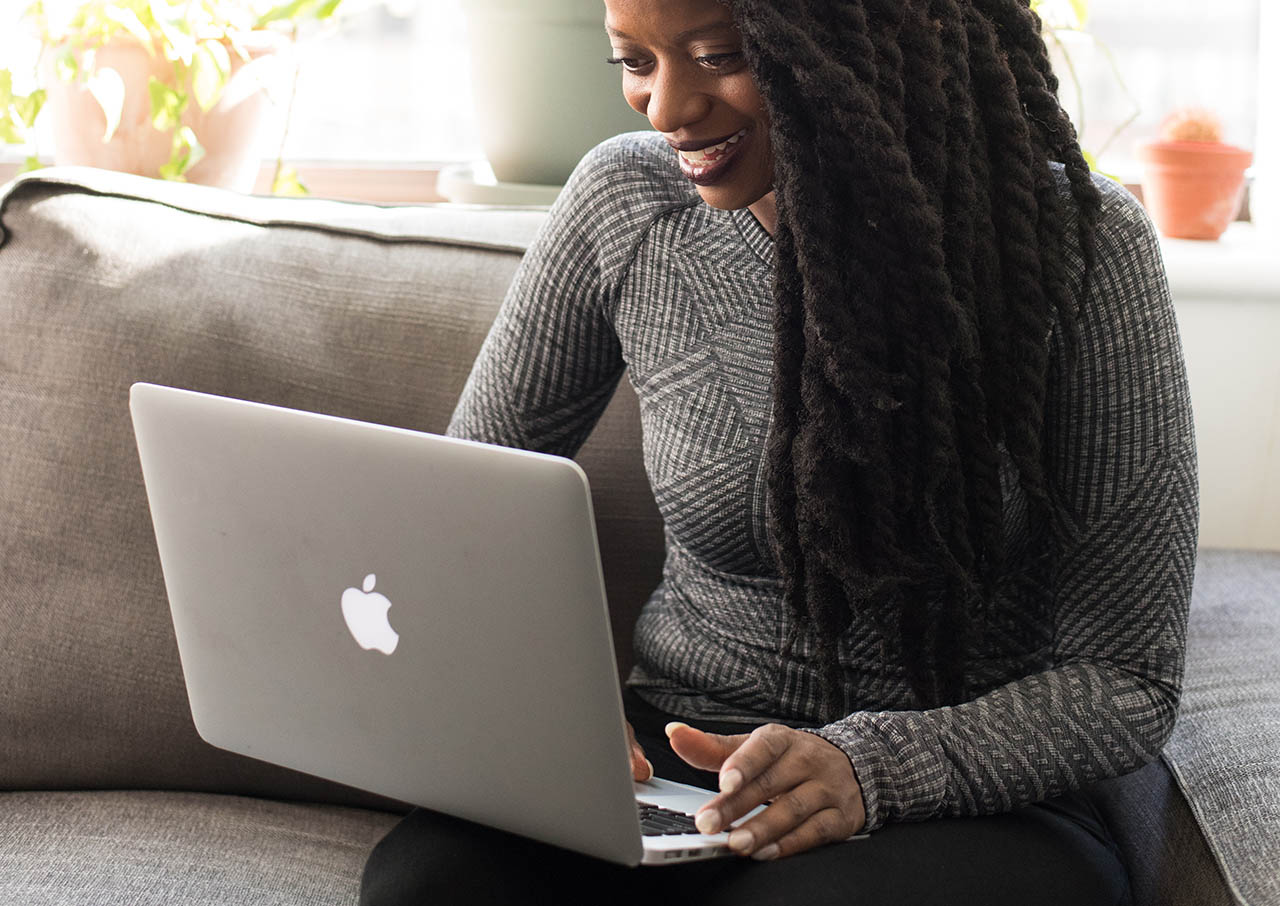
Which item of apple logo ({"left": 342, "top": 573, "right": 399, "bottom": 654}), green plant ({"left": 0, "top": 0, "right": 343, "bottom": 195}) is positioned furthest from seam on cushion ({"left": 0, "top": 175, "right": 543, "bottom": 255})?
apple logo ({"left": 342, "top": 573, "right": 399, "bottom": 654})

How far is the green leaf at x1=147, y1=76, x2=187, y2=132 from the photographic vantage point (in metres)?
1.50

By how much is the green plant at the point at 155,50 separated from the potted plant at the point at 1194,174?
1.02 meters

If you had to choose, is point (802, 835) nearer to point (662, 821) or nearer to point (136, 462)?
point (662, 821)

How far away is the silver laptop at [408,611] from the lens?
0.72 meters

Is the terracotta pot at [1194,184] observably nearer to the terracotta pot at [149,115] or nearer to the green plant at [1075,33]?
the green plant at [1075,33]

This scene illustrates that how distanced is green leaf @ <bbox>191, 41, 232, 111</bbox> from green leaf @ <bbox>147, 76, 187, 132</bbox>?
22mm

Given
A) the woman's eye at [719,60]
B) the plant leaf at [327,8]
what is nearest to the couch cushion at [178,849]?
the woman's eye at [719,60]

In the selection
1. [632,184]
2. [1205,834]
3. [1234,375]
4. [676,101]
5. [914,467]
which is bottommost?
[1234,375]

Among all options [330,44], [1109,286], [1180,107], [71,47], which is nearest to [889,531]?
[1109,286]

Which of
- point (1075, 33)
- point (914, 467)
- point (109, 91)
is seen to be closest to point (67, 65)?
point (109, 91)

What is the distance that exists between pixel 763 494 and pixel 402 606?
34cm

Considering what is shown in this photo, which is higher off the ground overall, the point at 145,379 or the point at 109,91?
the point at 109,91

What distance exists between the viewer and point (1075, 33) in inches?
65.2

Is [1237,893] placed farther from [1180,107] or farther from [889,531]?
[1180,107]
